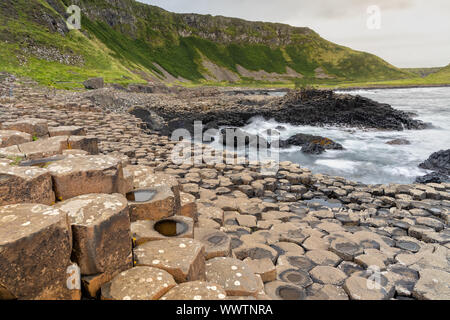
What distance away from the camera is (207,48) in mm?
128875

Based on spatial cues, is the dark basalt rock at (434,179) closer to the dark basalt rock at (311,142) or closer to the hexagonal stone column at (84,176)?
the dark basalt rock at (311,142)

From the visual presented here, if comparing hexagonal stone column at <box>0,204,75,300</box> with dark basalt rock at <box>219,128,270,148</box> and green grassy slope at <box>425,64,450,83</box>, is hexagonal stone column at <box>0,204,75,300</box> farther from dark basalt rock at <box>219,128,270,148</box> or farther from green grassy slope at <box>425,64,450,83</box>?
green grassy slope at <box>425,64,450,83</box>

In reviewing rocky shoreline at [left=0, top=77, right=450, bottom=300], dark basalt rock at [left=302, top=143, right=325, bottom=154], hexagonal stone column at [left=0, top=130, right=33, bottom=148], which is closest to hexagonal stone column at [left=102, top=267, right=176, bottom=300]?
rocky shoreline at [left=0, top=77, right=450, bottom=300]

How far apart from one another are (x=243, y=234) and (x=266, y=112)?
23.2 m

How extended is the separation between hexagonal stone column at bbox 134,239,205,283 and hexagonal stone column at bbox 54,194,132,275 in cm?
21

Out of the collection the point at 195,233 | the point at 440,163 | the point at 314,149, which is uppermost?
the point at 195,233

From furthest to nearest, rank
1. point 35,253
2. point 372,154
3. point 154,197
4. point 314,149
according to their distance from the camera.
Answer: point 372,154 → point 314,149 → point 154,197 → point 35,253

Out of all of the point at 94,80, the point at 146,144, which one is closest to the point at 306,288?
the point at 146,144

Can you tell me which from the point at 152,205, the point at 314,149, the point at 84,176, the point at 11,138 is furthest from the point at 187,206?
the point at 314,149

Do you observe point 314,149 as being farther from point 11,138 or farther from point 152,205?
point 11,138

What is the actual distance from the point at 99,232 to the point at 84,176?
0.86 metres

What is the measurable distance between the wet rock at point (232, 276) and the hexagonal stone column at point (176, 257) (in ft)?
0.71
